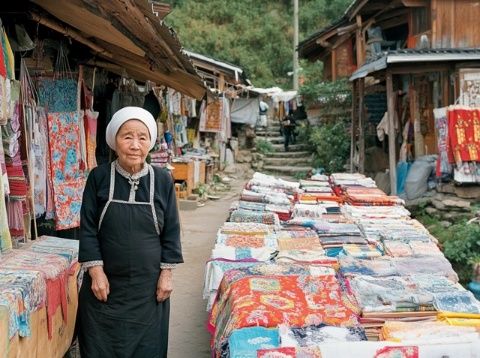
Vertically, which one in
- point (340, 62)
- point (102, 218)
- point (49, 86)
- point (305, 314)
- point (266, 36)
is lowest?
point (305, 314)

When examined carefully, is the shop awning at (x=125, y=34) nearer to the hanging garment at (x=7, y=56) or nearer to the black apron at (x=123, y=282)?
the hanging garment at (x=7, y=56)

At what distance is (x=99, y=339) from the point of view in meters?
3.02

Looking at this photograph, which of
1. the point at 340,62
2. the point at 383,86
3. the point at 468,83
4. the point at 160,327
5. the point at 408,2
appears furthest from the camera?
the point at 340,62

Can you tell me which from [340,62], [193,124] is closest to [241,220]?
[193,124]

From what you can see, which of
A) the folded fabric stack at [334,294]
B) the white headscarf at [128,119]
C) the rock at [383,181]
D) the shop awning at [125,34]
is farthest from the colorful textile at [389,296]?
the rock at [383,181]

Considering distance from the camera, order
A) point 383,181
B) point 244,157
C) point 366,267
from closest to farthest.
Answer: point 366,267 → point 383,181 → point 244,157

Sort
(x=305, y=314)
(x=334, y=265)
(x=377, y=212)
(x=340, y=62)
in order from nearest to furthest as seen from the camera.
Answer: (x=305, y=314), (x=334, y=265), (x=377, y=212), (x=340, y=62)

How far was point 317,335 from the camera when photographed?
3176 mm

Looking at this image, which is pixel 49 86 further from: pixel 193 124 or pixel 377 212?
pixel 193 124

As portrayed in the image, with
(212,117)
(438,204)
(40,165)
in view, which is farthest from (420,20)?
(40,165)

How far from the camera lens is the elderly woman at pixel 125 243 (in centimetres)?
296

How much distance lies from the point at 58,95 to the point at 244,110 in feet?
51.1

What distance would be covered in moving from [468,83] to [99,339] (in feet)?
30.4

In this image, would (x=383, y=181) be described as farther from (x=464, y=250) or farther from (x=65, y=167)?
(x=65, y=167)
